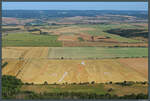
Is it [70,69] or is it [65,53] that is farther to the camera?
[65,53]

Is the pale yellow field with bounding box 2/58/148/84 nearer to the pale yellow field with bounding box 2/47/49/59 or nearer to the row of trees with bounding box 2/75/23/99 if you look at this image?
the pale yellow field with bounding box 2/47/49/59

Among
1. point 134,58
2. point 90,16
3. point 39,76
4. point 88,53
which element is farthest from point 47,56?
point 90,16

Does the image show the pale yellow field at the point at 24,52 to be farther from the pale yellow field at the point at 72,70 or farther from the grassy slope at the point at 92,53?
the pale yellow field at the point at 72,70

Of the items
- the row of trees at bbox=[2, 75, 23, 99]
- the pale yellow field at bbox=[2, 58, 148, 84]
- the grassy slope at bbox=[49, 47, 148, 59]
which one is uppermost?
the grassy slope at bbox=[49, 47, 148, 59]

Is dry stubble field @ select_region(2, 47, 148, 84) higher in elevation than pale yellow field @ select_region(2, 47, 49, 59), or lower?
lower

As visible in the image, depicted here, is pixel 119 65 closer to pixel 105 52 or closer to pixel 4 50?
pixel 105 52

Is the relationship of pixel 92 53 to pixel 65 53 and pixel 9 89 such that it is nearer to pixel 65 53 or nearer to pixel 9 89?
pixel 65 53

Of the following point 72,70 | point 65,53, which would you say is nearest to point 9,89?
point 72,70

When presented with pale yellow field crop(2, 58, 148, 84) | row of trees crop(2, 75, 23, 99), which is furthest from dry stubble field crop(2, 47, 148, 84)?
row of trees crop(2, 75, 23, 99)
